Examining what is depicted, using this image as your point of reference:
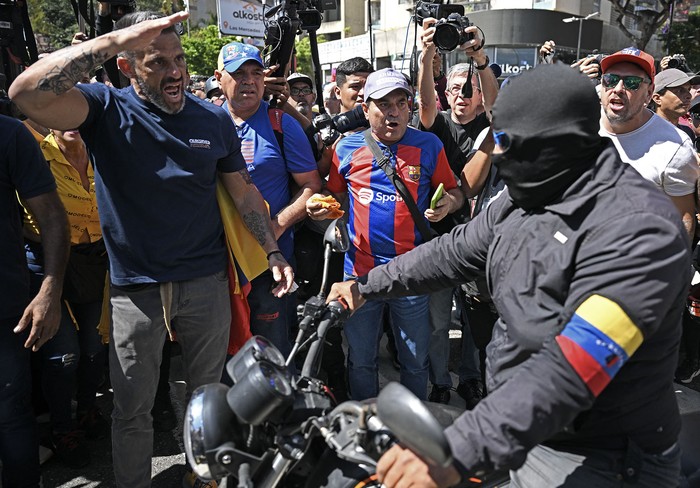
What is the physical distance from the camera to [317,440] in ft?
5.53

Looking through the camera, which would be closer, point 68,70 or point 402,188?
point 68,70

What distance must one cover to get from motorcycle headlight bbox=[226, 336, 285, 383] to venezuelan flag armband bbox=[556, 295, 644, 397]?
31.2 inches

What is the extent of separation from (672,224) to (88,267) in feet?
10.2

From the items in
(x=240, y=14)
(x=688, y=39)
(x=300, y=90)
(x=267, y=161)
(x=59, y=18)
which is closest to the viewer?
(x=267, y=161)

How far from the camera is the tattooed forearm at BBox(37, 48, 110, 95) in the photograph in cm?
224

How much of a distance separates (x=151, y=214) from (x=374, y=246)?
138 cm

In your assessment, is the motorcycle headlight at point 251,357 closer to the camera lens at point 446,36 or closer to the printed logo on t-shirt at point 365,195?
the printed logo on t-shirt at point 365,195

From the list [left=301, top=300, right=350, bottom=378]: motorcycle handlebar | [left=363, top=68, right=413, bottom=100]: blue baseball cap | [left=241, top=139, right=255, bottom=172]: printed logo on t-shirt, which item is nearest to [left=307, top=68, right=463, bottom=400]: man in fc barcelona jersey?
[left=363, top=68, right=413, bottom=100]: blue baseball cap

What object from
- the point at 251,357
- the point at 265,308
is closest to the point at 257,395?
the point at 251,357

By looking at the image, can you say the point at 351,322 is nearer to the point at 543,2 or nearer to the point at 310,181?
the point at 310,181

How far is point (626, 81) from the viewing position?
137 inches

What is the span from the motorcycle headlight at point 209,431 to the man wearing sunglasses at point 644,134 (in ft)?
9.31

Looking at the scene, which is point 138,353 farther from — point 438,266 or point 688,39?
point 688,39

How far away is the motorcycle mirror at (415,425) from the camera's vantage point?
1244mm
